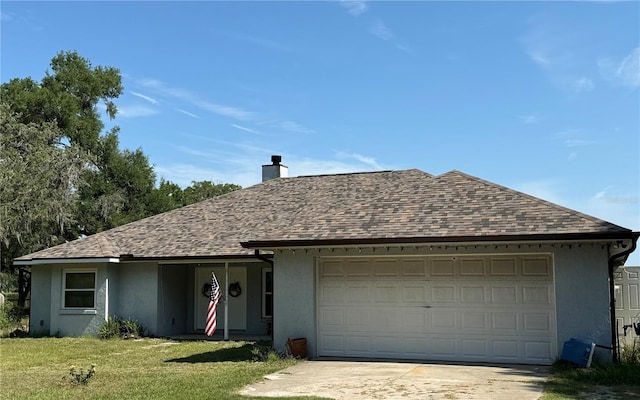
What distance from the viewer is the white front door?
21008 millimetres

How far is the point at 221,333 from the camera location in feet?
67.8

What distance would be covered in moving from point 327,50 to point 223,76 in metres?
4.22

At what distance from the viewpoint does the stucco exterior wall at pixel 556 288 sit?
41.0 feet

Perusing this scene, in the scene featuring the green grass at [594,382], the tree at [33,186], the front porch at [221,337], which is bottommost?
the front porch at [221,337]

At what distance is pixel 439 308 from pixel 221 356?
527 centimetres

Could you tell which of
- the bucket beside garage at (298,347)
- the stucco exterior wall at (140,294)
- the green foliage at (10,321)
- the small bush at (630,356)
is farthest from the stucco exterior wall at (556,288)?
the green foliage at (10,321)

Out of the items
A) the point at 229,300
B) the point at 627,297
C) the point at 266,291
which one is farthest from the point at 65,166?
the point at 627,297

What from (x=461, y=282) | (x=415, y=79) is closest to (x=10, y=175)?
(x=415, y=79)

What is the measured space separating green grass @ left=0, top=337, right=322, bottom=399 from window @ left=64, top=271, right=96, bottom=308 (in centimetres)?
139

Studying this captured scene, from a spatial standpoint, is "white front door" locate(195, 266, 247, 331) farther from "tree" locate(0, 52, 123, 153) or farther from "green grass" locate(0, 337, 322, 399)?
"tree" locate(0, 52, 123, 153)

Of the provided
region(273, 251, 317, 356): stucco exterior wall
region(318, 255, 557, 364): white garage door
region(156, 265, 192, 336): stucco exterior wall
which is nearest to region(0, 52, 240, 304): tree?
region(156, 265, 192, 336): stucco exterior wall

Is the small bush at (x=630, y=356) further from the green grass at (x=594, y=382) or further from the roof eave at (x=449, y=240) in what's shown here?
the roof eave at (x=449, y=240)

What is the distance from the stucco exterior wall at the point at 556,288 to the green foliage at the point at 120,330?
278 inches

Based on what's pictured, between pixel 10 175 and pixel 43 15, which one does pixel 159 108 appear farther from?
pixel 43 15
